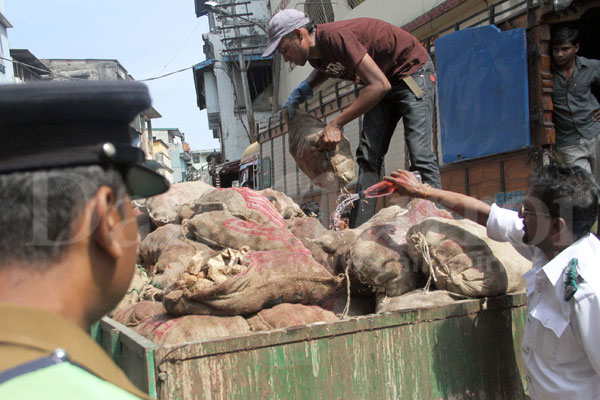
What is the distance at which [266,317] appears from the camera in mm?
2141

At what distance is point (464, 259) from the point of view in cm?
227

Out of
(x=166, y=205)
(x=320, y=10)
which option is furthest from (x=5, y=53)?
(x=166, y=205)

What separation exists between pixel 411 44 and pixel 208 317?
7.07 feet

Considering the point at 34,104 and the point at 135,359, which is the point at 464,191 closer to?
the point at 135,359

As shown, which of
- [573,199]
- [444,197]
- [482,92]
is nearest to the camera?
[573,199]

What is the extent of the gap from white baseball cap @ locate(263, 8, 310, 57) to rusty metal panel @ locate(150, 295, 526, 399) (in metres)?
1.80

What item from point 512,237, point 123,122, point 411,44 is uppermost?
point 411,44

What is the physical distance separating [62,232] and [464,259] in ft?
6.33

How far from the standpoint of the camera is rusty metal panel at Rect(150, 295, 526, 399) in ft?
5.39

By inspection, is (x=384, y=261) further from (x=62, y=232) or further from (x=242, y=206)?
(x=62, y=232)

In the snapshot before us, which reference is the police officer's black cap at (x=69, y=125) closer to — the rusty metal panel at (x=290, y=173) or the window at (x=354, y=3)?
the rusty metal panel at (x=290, y=173)

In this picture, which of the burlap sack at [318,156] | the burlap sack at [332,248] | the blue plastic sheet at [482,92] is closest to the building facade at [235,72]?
the blue plastic sheet at [482,92]

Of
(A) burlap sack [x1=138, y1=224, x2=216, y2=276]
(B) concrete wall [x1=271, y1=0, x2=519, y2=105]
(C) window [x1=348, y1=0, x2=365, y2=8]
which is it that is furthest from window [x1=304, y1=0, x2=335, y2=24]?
(A) burlap sack [x1=138, y1=224, x2=216, y2=276]

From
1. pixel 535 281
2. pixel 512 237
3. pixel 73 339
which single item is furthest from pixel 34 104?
pixel 512 237
